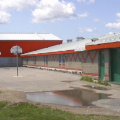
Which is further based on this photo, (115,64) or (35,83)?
(35,83)

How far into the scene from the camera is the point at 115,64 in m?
20.2

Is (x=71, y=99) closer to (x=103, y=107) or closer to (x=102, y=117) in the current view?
(x=103, y=107)

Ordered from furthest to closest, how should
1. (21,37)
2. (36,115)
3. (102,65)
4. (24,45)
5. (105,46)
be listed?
1. (21,37)
2. (24,45)
3. (102,65)
4. (105,46)
5. (36,115)

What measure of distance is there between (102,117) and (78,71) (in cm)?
2286

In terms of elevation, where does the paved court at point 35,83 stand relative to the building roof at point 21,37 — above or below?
below

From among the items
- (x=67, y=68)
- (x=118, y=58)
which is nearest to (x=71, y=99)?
(x=118, y=58)

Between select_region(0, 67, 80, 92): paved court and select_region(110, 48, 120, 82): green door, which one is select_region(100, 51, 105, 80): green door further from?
select_region(0, 67, 80, 92): paved court

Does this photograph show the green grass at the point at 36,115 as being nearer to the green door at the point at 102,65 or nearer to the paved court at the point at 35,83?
the paved court at the point at 35,83

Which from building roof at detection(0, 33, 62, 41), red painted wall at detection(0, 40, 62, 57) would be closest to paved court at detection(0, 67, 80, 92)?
red painted wall at detection(0, 40, 62, 57)

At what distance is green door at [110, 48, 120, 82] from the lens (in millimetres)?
19828

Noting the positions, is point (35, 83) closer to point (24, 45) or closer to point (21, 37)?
point (24, 45)

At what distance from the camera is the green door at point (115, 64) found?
19828 mm

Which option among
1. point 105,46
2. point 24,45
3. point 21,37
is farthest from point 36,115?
point 21,37

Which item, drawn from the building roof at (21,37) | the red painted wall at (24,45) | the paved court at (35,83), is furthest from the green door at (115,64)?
the building roof at (21,37)
